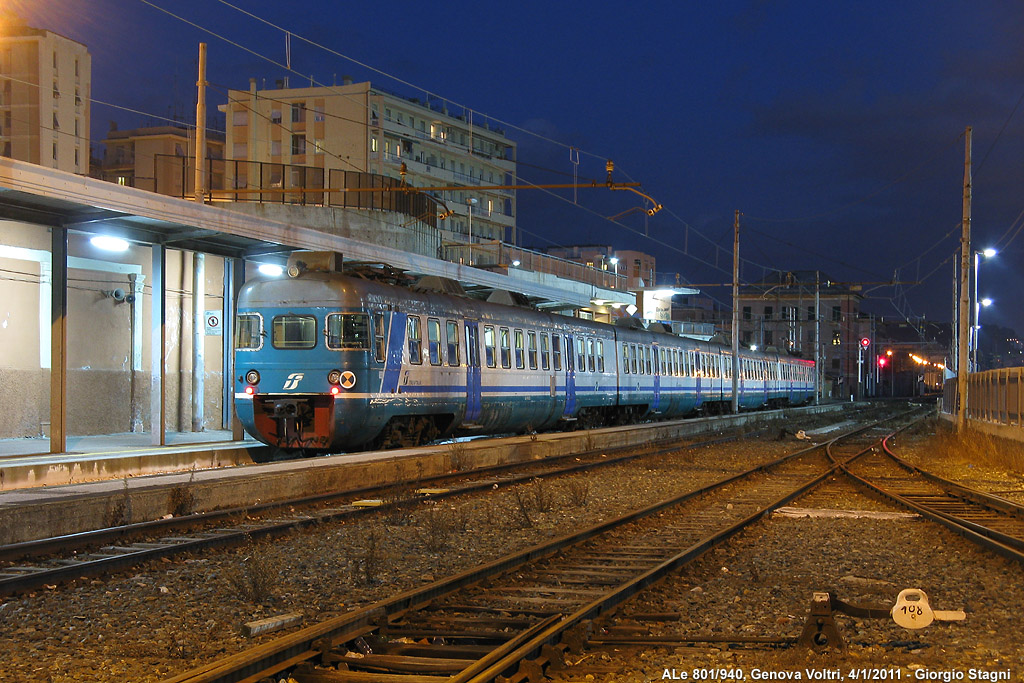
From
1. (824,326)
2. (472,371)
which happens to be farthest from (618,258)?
(824,326)

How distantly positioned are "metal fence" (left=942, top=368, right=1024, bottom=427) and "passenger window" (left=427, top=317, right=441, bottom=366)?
11.4 metres

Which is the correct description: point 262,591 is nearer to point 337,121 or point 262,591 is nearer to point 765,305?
point 337,121

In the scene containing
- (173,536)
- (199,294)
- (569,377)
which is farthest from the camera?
(569,377)

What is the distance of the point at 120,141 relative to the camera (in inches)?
3531

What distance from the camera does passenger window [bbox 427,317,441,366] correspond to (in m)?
18.4

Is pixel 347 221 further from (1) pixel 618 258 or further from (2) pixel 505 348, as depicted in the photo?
(1) pixel 618 258

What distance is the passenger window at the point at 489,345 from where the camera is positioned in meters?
20.7

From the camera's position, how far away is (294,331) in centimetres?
1645

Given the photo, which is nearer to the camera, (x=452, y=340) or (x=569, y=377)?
(x=452, y=340)

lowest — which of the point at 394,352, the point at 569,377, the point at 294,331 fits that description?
the point at 569,377

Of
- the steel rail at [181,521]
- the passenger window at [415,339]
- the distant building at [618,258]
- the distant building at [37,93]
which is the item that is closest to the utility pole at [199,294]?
the passenger window at [415,339]

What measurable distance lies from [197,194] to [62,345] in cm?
568

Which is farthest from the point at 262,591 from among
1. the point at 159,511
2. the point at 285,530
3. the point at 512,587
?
the point at 159,511

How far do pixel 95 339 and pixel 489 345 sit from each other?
764 centimetres
